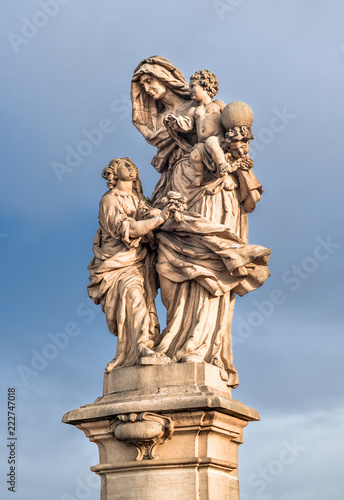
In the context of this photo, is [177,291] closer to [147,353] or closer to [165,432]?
[147,353]

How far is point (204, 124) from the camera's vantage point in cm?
1134

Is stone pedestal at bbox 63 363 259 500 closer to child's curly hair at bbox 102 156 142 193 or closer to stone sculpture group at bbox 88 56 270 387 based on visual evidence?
stone sculpture group at bbox 88 56 270 387

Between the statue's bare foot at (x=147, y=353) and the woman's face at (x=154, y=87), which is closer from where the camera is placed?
the statue's bare foot at (x=147, y=353)

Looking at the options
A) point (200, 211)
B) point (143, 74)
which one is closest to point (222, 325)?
point (200, 211)

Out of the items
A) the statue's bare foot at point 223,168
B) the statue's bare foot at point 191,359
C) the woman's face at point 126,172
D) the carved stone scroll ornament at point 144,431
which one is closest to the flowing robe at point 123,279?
the woman's face at point 126,172

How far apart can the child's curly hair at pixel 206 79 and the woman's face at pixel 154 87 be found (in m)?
0.64

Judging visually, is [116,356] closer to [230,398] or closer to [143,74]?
[230,398]

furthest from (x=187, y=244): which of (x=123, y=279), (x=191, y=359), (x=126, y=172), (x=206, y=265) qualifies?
(x=191, y=359)

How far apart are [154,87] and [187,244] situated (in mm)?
2509

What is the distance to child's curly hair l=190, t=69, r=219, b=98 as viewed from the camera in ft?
37.9

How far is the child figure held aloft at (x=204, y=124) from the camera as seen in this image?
36.1 ft

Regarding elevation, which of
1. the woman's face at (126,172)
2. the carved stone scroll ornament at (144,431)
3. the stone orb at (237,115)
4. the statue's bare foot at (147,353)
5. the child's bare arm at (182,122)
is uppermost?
the child's bare arm at (182,122)

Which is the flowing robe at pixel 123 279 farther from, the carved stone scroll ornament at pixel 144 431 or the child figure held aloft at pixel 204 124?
the child figure held aloft at pixel 204 124

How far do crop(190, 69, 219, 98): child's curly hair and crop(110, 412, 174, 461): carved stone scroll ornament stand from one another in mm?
4428
